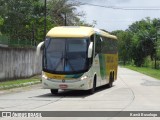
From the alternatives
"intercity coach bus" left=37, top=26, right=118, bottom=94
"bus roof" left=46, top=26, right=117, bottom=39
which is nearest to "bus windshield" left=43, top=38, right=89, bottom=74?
"intercity coach bus" left=37, top=26, right=118, bottom=94

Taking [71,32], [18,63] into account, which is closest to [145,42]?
[18,63]

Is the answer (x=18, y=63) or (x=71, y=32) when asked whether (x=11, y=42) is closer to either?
(x=18, y=63)

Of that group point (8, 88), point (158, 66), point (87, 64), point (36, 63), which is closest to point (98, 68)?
point (87, 64)

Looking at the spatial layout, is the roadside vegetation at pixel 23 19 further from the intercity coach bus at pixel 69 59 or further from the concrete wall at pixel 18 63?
the intercity coach bus at pixel 69 59

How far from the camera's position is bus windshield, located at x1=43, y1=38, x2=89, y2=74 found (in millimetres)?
24062

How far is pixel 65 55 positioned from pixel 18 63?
1572 centimetres

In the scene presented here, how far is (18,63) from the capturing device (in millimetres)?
39344

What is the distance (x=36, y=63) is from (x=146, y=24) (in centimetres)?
9705

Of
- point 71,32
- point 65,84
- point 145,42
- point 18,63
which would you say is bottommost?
point 145,42

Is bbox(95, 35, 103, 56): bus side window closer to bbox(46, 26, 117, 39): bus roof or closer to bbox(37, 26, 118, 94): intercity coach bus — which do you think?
bbox(37, 26, 118, 94): intercity coach bus

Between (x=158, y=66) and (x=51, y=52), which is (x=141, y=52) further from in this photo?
(x=51, y=52)

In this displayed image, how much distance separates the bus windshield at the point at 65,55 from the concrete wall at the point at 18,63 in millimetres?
10924

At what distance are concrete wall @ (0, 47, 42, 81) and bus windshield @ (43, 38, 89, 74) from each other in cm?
1092

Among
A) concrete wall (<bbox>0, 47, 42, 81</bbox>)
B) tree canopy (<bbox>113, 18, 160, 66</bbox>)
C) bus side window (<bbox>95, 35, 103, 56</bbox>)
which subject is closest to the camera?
bus side window (<bbox>95, 35, 103, 56</bbox>)
